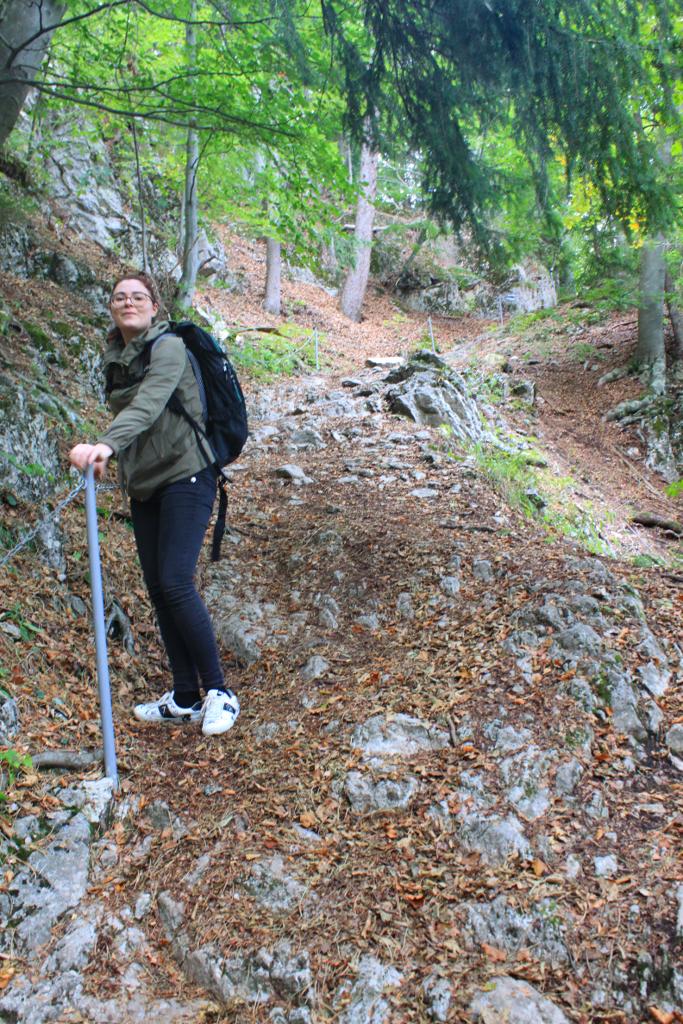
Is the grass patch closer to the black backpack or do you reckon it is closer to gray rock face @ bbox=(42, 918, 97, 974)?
the black backpack

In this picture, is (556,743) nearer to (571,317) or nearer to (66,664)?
(66,664)

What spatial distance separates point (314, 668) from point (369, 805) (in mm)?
1009

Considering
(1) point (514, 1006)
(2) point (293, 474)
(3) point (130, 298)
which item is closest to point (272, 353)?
(2) point (293, 474)

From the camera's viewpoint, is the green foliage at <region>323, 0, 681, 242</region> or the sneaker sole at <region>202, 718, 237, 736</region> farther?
the green foliage at <region>323, 0, 681, 242</region>

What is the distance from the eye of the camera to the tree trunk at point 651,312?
1149cm

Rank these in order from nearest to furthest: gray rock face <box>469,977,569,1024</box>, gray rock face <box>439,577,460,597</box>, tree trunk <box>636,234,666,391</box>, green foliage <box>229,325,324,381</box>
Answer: gray rock face <box>469,977,569,1024</box> → gray rock face <box>439,577,460,597</box> → green foliage <box>229,325,324,381</box> → tree trunk <box>636,234,666,391</box>

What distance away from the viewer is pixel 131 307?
2.76 meters

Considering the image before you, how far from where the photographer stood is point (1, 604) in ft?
10.0

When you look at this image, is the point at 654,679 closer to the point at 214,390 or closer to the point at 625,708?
the point at 625,708

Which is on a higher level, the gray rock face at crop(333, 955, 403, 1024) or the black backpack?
the black backpack

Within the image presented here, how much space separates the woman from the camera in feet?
8.91

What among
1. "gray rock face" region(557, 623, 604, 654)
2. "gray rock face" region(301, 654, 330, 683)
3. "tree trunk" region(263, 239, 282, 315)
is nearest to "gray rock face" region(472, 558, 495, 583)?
"gray rock face" region(557, 623, 604, 654)

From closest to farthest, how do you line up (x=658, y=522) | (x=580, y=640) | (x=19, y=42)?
(x=580, y=640)
(x=19, y=42)
(x=658, y=522)

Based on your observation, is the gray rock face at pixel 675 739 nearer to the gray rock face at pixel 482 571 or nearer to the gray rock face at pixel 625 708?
the gray rock face at pixel 625 708
